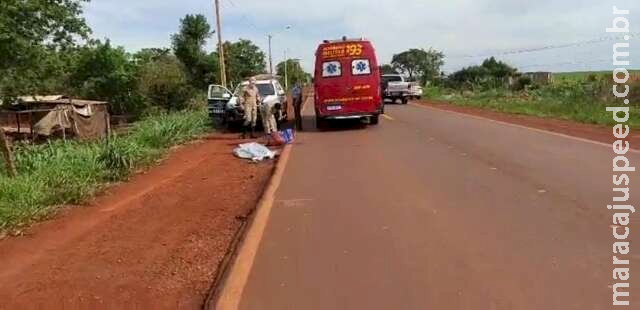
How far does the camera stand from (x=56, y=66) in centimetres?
2591

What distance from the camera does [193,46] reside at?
52781 mm

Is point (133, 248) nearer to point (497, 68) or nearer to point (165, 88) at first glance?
point (165, 88)

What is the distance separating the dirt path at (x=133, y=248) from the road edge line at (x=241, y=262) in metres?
0.14

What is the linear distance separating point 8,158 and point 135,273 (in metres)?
7.04

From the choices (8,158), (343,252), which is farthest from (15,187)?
(343,252)

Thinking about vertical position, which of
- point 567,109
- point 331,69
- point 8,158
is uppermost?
point 331,69

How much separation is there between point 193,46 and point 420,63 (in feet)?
156

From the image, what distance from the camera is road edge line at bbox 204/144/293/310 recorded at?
499 cm

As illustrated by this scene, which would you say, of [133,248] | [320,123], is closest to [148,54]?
[320,123]

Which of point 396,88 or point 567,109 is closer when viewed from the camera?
point 567,109

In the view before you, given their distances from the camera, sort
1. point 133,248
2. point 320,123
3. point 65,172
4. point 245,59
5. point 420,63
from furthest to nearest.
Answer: point 420,63 < point 245,59 < point 320,123 < point 65,172 < point 133,248

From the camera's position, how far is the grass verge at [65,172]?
908 cm

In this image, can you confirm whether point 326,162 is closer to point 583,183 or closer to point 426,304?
point 583,183

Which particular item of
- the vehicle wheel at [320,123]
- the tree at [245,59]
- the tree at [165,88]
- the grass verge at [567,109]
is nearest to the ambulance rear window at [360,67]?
the vehicle wheel at [320,123]
